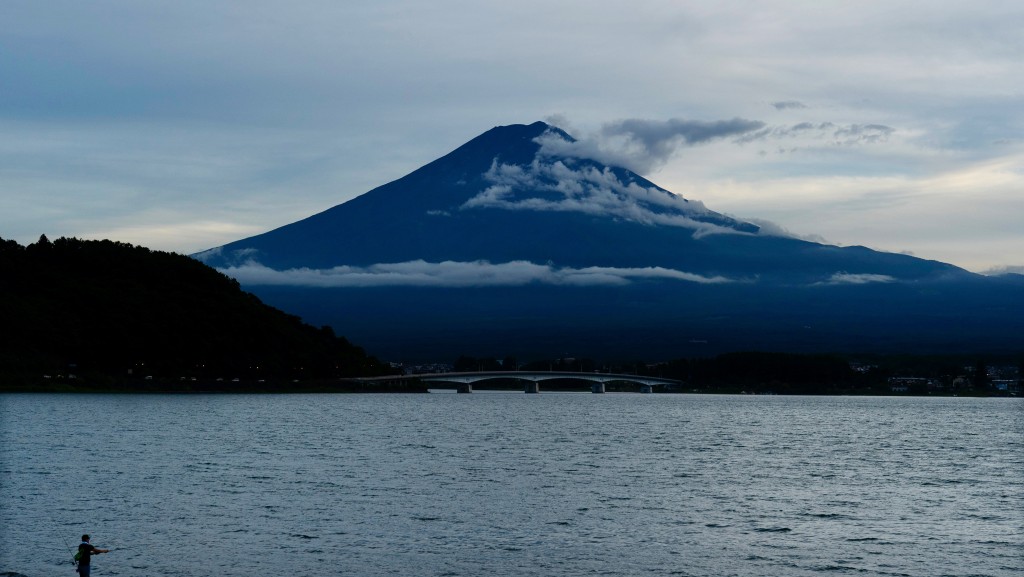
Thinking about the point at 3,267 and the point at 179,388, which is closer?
the point at 179,388

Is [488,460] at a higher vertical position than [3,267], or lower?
lower

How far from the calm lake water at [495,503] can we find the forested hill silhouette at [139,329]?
57515mm

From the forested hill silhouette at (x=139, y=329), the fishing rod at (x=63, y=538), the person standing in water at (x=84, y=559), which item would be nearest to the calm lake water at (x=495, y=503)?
the fishing rod at (x=63, y=538)

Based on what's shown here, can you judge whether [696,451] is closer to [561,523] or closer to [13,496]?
[561,523]

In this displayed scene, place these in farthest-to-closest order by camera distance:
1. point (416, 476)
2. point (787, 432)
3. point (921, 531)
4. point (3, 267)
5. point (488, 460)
Answer: point (3, 267), point (787, 432), point (488, 460), point (416, 476), point (921, 531)

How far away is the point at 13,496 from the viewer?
44.2m

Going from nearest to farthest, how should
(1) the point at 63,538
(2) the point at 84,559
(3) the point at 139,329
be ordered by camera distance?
(2) the point at 84,559
(1) the point at 63,538
(3) the point at 139,329

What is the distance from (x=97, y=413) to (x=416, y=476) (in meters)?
55.0

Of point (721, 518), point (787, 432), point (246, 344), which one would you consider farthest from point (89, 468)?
point (246, 344)

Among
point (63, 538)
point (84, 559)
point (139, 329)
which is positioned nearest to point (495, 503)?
point (63, 538)

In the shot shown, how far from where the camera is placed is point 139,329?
151375 millimetres

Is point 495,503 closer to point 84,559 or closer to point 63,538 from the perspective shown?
point 63,538

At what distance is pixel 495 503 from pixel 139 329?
116m

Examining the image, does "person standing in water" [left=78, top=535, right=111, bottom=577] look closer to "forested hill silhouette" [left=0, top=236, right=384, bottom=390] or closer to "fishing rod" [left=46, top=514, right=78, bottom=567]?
"fishing rod" [left=46, top=514, right=78, bottom=567]
